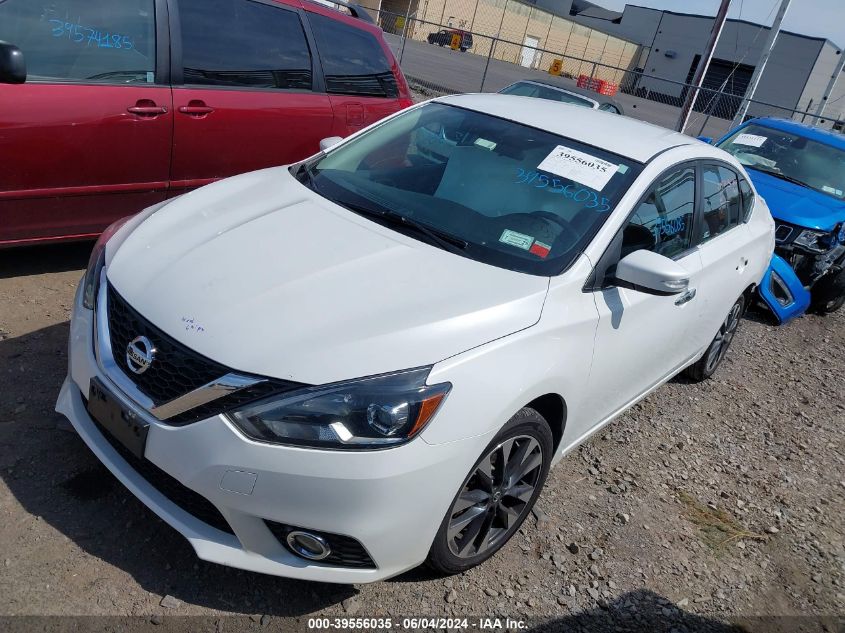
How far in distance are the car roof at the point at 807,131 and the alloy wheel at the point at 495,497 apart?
7332mm

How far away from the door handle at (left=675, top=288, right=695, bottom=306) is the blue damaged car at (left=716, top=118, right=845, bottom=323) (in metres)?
3.23

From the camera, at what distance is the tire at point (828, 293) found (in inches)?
279

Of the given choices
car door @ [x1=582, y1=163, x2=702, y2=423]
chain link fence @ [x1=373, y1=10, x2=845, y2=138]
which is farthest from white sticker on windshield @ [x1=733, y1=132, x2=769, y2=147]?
car door @ [x1=582, y1=163, x2=702, y2=423]

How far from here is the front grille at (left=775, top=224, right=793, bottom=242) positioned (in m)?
6.69

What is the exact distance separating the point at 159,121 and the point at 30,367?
65.6 inches

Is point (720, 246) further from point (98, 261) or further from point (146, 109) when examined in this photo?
point (146, 109)

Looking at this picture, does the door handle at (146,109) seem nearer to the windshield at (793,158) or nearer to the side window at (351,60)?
the side window at (351,60)

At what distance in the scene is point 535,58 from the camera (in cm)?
5053

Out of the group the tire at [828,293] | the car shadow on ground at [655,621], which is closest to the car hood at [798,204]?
the tire at [828,293]

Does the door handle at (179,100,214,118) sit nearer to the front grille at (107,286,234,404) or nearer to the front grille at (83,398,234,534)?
the front grille at (107,286,234,404)

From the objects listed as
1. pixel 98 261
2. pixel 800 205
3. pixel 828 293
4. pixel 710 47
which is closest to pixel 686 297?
pixel 98 261

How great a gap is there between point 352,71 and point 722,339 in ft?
11.1

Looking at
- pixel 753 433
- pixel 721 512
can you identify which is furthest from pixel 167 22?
pixel 753 433

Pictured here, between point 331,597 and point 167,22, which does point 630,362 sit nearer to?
point 331,597
